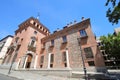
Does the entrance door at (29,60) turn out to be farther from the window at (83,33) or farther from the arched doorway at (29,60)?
the window at (83,33)

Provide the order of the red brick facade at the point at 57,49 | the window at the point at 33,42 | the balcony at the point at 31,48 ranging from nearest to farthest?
the red brick facade at the point at 57,49 → the balcony at the point at 31,48 → the window at the point at 33,42

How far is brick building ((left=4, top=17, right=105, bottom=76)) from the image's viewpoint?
16.8 m

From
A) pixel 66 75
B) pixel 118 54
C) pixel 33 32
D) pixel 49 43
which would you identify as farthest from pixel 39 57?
pixel 118 54

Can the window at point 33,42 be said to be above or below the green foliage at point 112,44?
above

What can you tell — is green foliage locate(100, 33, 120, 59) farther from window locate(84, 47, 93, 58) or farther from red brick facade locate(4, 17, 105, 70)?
window locate(84, 47, 93, 58)

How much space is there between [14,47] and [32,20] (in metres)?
9.38

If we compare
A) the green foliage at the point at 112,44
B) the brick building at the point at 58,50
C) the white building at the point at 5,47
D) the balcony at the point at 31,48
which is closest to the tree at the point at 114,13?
the brick building at the point at 58,50

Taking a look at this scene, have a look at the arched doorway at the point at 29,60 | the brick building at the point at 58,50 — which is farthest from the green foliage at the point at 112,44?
the arched doorway at the point at 29,60

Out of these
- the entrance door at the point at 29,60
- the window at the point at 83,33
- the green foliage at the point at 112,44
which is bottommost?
the entrance door at the point at 29,60

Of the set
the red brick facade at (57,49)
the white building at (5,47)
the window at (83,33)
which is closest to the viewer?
the red brick facade at (57,49)

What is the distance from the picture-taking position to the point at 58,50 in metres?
21.9

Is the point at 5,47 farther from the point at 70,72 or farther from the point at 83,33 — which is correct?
the point at 70,72

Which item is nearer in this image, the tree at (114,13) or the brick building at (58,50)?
the tree at (114,13)

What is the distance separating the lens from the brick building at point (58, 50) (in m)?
16.8
